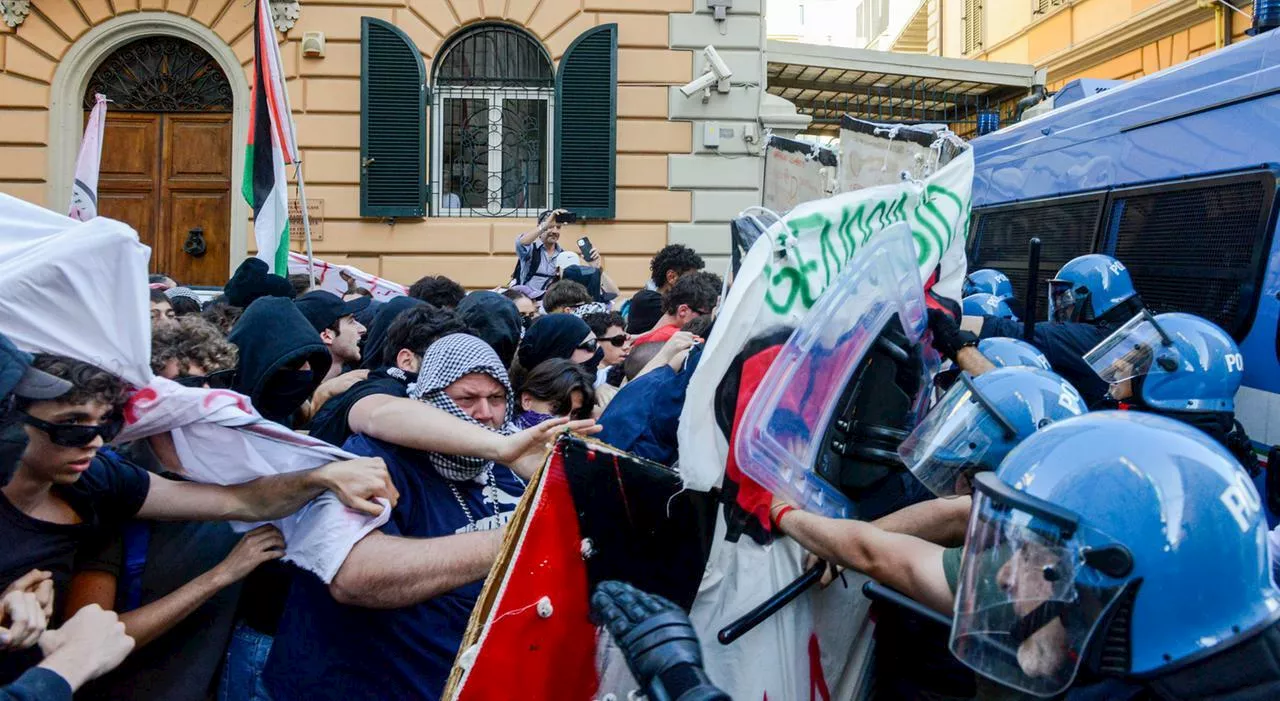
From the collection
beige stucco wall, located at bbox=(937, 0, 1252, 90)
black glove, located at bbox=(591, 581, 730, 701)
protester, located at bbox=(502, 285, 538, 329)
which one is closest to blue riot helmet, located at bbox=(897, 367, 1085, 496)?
black glove, located at bbox=(591, 581, 730, 701)

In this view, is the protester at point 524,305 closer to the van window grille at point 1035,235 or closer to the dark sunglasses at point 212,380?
the van window grille at point 1035,235

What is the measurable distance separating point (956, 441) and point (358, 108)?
35.1 feet

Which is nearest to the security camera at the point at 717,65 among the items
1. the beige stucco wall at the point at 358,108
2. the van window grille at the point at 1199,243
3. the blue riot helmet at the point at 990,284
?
the beige stucco wall at the point at 358,108

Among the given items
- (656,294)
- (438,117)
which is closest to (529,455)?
(656,294)

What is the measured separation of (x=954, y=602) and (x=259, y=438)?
4.86 ft

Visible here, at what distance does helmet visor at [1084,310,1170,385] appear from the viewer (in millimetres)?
4555

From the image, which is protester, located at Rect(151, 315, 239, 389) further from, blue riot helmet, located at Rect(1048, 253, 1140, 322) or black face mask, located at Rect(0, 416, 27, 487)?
blue riot helmet, located at Rect(1048, 253, 1140, 322)

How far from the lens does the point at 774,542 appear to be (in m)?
2.48

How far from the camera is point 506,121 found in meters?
12.7

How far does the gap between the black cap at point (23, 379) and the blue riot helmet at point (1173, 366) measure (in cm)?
380

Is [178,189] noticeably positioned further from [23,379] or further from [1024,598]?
[1024,598]

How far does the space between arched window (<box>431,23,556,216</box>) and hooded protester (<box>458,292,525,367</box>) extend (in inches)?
302

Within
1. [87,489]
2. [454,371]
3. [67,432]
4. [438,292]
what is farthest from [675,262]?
[67,432]

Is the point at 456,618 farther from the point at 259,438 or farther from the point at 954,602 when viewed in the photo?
the point at 954,602
